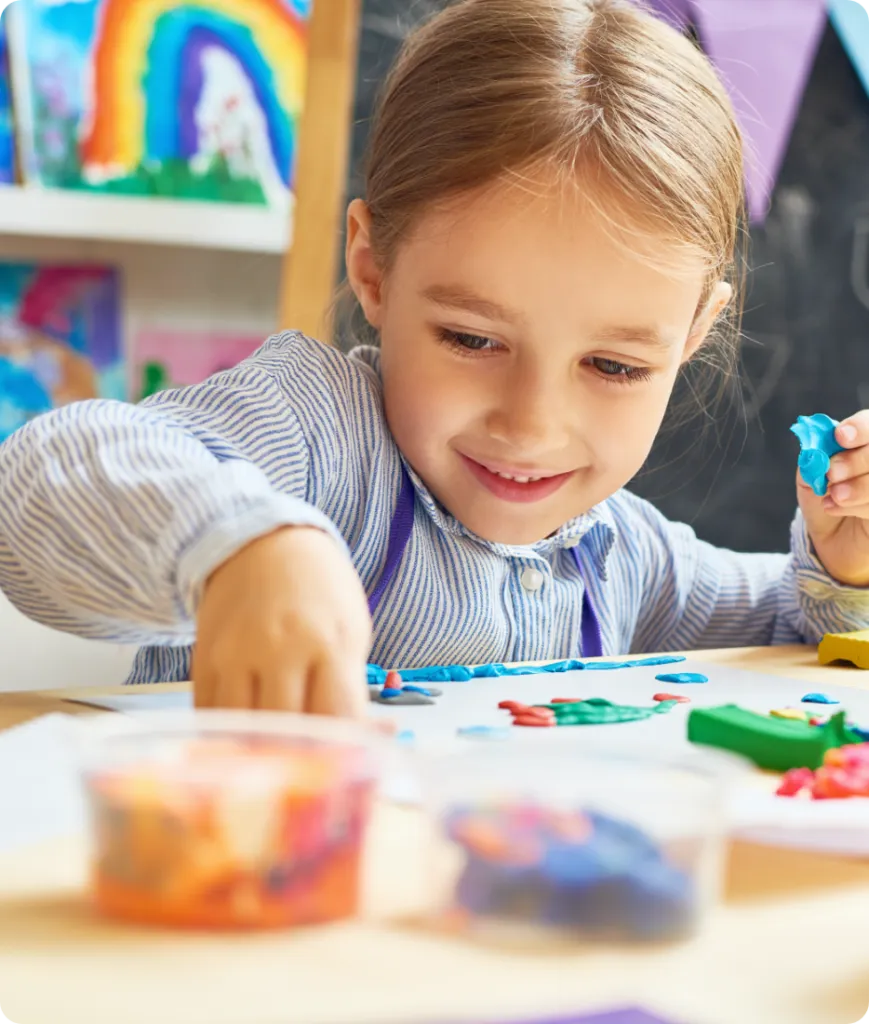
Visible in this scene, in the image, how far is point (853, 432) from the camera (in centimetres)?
95

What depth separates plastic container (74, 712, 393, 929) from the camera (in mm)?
314

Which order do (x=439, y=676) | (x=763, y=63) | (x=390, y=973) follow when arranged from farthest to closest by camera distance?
(x=763, y=63)
(x=439, y=676)
(x=390, y=973)

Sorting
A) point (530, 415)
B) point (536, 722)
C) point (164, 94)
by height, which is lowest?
point (536, 722)

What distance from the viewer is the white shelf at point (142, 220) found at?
1752 millimetres

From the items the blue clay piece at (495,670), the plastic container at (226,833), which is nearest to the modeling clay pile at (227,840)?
the plastic container at (226,833)

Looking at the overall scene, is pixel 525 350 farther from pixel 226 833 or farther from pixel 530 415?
pixel 226 833

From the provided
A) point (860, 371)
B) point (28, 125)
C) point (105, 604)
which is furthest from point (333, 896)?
point (860, 371)

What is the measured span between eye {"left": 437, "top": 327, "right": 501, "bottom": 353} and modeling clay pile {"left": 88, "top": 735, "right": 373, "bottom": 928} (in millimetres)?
529

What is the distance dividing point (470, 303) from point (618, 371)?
128mm

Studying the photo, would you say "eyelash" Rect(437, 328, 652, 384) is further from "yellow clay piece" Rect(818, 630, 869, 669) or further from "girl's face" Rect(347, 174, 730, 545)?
"yellow clay piece" Rect(818, 630, 869, 669)

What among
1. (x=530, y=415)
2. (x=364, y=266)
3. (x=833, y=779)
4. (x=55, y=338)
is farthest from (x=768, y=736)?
(x=55, y=338)

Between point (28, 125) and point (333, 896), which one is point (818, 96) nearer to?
point (28, 125)

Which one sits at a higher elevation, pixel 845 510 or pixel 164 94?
pixel 164 94

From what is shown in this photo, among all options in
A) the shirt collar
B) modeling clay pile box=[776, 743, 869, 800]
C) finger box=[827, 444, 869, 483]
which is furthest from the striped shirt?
modeling clay pile box=[776, 743, 869, 800]
